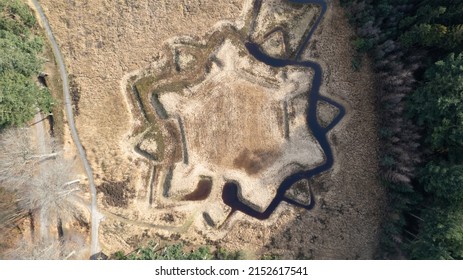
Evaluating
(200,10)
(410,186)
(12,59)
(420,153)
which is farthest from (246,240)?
(12,59)

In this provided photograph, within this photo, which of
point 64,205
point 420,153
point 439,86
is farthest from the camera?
point 64,205

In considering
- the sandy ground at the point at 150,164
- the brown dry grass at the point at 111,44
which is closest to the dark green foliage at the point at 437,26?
the sandy ground at the point at 150,164

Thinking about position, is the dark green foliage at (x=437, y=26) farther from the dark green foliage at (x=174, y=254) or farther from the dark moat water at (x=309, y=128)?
the dark green foliage at (x=174, y=254)

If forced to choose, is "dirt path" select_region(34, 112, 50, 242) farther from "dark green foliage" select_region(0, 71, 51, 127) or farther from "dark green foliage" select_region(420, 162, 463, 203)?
"dark green foliage" select_region(420, 162, 463, 203)

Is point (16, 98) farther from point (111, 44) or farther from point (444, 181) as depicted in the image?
point (444, 181)

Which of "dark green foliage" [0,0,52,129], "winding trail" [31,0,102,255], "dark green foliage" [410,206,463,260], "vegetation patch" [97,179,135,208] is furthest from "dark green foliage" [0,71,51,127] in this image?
"dark green foliage" [410,206,463,260]

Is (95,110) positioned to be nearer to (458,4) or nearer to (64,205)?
(64,205)
